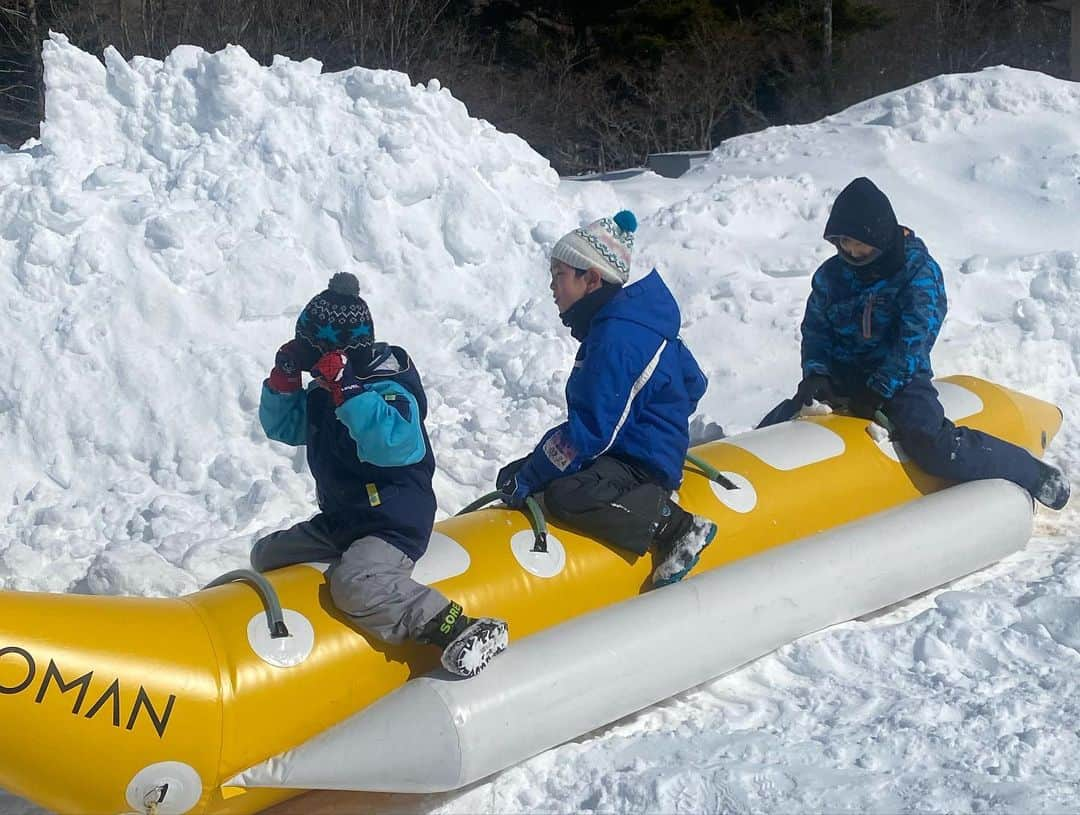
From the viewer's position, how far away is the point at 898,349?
5164mm

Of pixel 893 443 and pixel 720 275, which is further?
pixel 720 275

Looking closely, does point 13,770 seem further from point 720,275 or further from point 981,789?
point 720,275

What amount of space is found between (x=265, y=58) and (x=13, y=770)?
51.9 feet

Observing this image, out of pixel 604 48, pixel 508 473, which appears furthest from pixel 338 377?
pixel 604 48

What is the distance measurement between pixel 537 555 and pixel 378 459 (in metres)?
0.73

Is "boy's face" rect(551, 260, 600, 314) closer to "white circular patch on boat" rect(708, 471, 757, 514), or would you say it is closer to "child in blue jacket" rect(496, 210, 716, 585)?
"child in blue jacket" rect(496, 210, 716, 585)

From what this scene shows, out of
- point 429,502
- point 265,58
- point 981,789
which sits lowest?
point 265,58

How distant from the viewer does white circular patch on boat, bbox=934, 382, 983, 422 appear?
5.46 m

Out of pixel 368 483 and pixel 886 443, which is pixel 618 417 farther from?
pixel 886 443

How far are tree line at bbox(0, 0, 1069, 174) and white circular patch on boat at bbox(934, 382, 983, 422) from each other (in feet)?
45.3

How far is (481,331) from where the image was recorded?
23.4 ft

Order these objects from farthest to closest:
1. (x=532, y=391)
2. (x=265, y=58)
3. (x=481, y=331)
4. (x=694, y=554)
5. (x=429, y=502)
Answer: (x=265, y=58) → (x=481, y=331) → (x=532, y=391) → (x=694, y=554) → (x=429, y=502)

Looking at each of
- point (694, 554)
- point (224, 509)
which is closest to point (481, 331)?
point (224, 509)

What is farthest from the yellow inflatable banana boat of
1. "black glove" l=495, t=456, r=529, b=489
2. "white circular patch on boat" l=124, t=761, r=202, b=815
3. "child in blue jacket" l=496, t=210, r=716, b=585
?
"black glove" l=495, t=456, r=529, b=489
